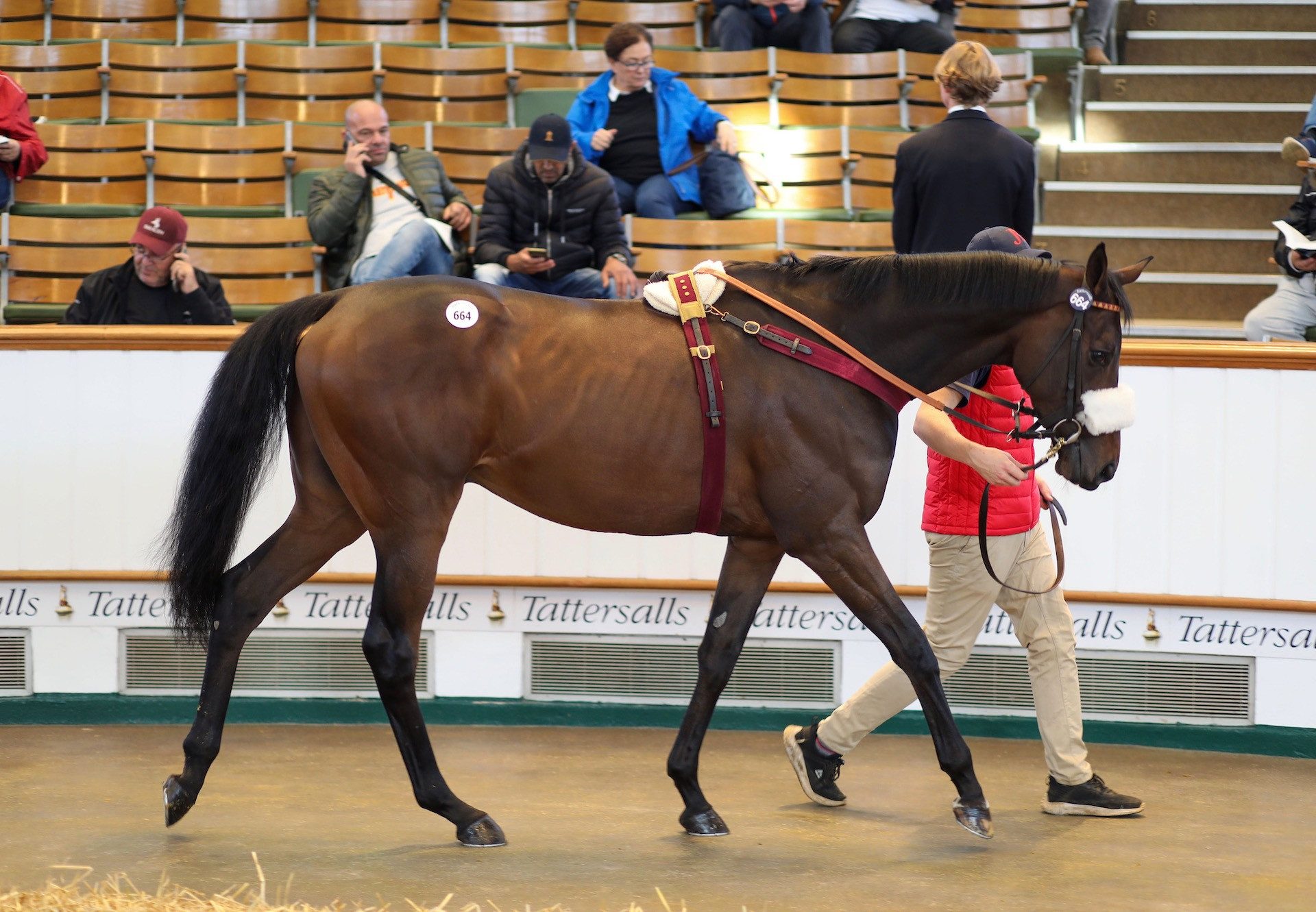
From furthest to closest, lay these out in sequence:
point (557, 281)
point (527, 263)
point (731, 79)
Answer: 1. point (731, 79)
2. point (557, 281)
3. point (527, 263)

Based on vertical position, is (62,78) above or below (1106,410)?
above

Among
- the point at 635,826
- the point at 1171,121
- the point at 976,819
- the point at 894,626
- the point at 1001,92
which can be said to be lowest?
the point at 635,826

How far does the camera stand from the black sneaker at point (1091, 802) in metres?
4.32

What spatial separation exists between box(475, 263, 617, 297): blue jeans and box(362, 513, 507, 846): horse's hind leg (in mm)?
2666

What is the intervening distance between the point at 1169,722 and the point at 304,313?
3.38 m

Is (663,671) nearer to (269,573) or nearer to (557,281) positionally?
(269,573)

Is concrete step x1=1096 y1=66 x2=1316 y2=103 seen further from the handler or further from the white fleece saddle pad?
the white fleece saddle pad

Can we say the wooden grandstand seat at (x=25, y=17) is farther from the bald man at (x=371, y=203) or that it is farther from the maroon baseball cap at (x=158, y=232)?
the maroon baseball cap at (x=158, y=232)

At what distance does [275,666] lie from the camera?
5.55 metres

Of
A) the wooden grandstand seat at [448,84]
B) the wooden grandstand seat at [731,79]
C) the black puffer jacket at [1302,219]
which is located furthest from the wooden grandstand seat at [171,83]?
the black puffer jacket at [1302,219]

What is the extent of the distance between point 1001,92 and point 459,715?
543cm

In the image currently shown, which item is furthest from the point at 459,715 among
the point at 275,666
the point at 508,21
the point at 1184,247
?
the point at 508,21

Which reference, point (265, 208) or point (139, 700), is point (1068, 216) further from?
point (139, 700)

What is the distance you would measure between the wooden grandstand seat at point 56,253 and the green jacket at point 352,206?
4.25 feet
